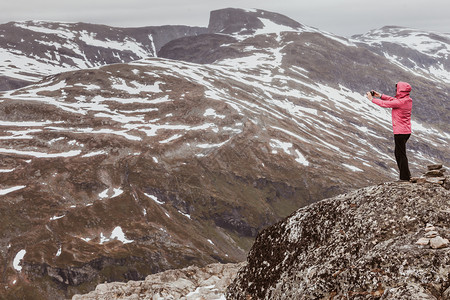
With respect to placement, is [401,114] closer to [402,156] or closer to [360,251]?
[402,156]

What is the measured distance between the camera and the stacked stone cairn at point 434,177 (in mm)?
13713

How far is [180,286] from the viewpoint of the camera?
98.2 feet

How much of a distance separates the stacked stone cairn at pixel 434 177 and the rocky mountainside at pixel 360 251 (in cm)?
24

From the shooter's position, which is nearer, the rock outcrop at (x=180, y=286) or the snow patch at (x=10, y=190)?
the rock outcrop at (x=180, y=286)

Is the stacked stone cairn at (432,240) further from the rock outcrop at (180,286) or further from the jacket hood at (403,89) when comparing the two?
the rock outcrop at (180,286)

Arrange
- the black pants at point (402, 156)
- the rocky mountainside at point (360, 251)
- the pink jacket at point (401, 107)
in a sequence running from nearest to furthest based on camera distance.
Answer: the rocky mountainside at point (360, 251) < the pink jacket at point (401, 107) < the black pants at point (402, 156)

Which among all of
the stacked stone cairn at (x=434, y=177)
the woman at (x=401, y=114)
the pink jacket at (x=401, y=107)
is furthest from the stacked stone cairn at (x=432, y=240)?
the pink jacket at (x=401, y=107)

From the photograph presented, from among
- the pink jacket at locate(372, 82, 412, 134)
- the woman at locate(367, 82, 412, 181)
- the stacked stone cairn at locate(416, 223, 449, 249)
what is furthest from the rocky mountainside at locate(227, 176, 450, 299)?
the pink jacket at locate(372, 82, 412, 134)

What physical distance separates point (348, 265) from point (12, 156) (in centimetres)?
21635

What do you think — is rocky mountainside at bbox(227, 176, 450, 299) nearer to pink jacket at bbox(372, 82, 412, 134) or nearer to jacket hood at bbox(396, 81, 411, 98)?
pink jacket at bbox(372, 82, 412, 134)

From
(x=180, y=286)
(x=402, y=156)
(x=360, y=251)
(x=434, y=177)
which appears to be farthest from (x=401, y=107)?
(x=180, y=286)

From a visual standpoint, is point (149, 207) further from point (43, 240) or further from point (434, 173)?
point (434, 173)

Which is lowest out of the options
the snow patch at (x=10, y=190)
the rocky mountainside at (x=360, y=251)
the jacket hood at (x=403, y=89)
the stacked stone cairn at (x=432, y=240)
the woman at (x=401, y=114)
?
the snow patch at (x=10, y=190)

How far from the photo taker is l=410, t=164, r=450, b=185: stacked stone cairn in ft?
45.0
